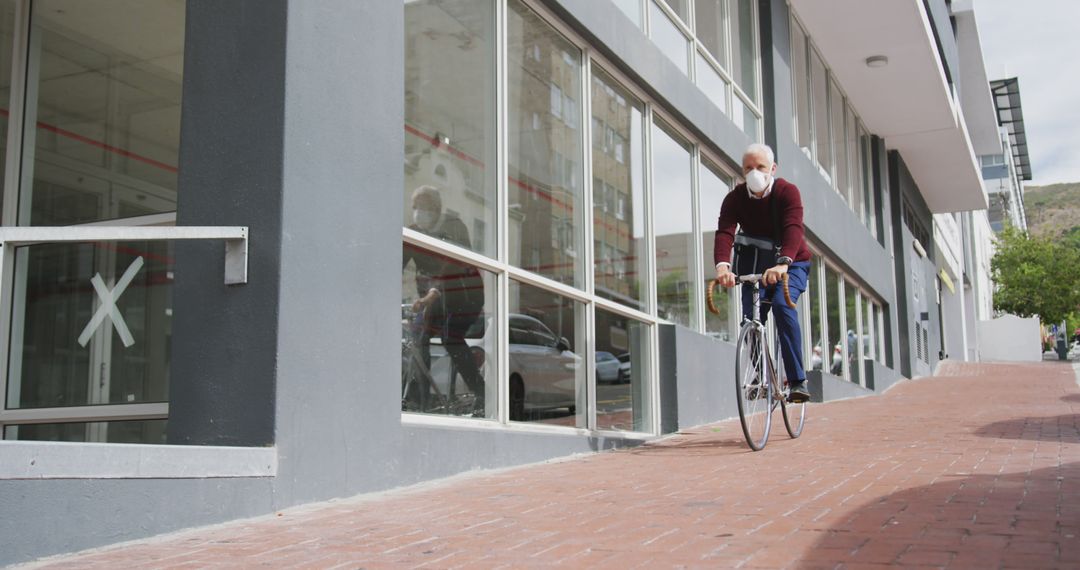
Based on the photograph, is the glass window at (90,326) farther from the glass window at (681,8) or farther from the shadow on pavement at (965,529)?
the glass window at (681,8)

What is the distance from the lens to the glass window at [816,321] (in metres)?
16.7

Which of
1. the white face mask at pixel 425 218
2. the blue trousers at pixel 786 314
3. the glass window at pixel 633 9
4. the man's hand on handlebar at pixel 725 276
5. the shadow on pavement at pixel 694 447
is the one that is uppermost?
the glass window at pixel 633 9

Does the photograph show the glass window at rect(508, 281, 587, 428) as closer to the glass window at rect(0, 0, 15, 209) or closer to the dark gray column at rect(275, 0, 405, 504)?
the dark gray column at rect(275, 0, 405, 504)

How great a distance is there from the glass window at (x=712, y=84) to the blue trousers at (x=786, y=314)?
17.2ft

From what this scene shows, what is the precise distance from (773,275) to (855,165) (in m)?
15.5

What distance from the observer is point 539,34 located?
817cm

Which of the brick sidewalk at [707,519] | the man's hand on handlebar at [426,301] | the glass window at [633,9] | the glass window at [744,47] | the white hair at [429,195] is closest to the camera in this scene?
the brick sidewalk at [707,519]

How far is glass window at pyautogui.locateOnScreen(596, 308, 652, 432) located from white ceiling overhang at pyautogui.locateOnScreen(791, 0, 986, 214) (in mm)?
8928

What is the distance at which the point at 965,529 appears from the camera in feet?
13.2

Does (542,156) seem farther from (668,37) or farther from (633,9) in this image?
(668,37)

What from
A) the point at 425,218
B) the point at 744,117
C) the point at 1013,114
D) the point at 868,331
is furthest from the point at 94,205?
the point at 1013,114

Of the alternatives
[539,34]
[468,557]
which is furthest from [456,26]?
[468,557]

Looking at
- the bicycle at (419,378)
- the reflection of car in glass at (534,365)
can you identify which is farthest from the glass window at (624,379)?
the bicycle at (419,378)

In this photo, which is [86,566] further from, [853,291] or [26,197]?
A: [853,291]
